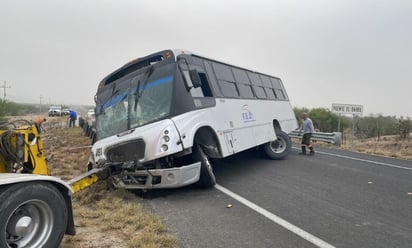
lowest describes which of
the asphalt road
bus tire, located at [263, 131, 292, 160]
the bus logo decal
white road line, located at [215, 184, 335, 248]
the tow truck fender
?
the asphalt road

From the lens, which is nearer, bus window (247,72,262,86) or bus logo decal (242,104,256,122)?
bus logo decal (242,104,256,122)

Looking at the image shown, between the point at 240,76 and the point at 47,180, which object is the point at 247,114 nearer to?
the point at 240,76

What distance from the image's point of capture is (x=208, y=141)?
6816 millimetres

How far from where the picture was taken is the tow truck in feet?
10.4

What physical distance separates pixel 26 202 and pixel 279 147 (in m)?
8.68

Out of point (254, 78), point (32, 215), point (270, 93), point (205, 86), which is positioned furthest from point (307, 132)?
point (32, 215)

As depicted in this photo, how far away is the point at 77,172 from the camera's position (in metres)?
8.48

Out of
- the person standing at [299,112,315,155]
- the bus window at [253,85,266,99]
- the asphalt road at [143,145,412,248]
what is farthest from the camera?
the person standing at [299,112,315,155]

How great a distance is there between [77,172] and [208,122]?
415cm

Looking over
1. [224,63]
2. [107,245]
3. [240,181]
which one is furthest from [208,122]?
[107,245]

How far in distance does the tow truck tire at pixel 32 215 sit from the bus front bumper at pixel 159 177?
2146 mm

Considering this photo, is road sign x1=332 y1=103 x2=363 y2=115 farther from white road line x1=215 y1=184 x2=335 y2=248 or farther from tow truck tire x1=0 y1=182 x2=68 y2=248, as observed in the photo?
tow truck tire x1=0 y1=182 x2=68 y2=248

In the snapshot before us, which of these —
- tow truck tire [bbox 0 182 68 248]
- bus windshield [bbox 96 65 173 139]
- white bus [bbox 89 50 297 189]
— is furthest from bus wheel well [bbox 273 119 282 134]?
tow truck tire [bbox 0 182 68 248]

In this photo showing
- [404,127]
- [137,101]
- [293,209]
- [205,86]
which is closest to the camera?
[293,209]
